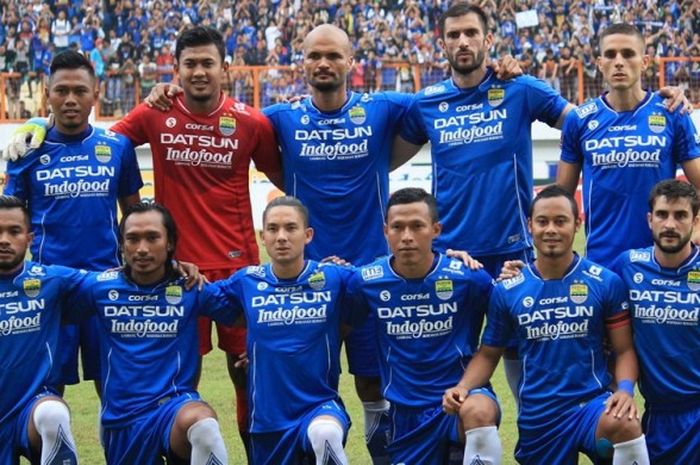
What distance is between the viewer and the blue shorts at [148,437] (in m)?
6.17

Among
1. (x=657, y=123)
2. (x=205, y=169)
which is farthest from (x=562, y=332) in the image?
(x=205, y=169)

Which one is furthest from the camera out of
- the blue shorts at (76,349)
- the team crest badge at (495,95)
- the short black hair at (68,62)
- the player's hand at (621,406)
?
the team crest badge at (495,95)

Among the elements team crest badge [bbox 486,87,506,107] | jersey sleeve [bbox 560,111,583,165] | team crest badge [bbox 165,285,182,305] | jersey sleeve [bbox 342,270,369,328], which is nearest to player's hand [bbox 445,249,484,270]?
jersey sleeve [bbox 342,270,369,328]

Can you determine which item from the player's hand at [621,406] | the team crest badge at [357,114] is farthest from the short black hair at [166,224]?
the player's hand at [621,406]

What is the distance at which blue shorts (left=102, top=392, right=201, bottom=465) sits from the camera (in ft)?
20.2

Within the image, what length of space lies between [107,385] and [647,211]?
3080 millimetres

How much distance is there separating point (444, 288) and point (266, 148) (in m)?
1.57

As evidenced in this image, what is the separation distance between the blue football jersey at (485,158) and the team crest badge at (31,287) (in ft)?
7.49

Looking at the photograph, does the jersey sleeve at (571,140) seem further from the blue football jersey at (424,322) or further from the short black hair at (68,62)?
the short black hair at (68,62)

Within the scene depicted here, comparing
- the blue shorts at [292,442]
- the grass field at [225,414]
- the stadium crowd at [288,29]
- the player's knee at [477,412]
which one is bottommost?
the grass field at [225,414]

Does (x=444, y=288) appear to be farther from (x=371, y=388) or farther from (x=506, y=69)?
(x=506, y=69)

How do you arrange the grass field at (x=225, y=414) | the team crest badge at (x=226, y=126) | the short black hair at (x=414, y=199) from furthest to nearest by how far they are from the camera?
the grass field at (x=225, y=414) < the team crest badge at (x=226, y=126) < the short black hair at (x=414, y=199)

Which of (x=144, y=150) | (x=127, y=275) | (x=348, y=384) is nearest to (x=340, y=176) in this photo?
(x=127, y=275)

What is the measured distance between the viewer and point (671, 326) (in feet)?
20.3
